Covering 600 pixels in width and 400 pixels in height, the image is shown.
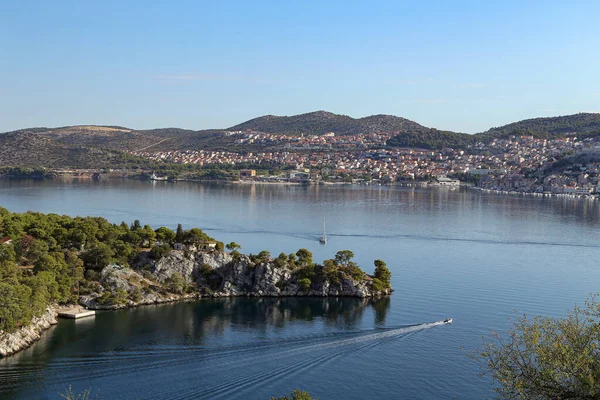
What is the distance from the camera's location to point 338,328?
17297mm

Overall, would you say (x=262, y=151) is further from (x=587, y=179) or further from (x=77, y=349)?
(x=77, y=349)

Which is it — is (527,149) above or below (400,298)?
above

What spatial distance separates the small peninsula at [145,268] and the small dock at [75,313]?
10.2 inches

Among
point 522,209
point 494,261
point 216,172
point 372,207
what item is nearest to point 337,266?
point 494,261

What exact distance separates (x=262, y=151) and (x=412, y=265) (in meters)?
85.5

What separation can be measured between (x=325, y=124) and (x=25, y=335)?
422 ft

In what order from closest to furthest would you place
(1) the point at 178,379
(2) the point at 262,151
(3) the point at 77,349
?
(1) the point at 178,379, (3) the point at 77,349, (2) the point at 262,151

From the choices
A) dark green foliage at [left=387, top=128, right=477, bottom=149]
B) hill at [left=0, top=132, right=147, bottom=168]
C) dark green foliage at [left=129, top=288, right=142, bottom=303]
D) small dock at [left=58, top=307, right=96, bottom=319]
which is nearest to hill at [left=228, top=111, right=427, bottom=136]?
dark green foliage at [left=387, top=128, right=477, bottom=149]

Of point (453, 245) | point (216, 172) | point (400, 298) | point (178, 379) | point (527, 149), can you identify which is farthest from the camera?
point (527, 149)

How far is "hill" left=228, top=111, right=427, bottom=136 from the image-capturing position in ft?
449

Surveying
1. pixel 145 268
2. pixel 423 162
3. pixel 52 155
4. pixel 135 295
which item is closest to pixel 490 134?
pixel 423 162

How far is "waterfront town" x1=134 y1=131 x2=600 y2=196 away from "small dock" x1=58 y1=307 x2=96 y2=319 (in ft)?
197

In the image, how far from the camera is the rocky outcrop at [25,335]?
1466 cm

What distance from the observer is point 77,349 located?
1514cm
